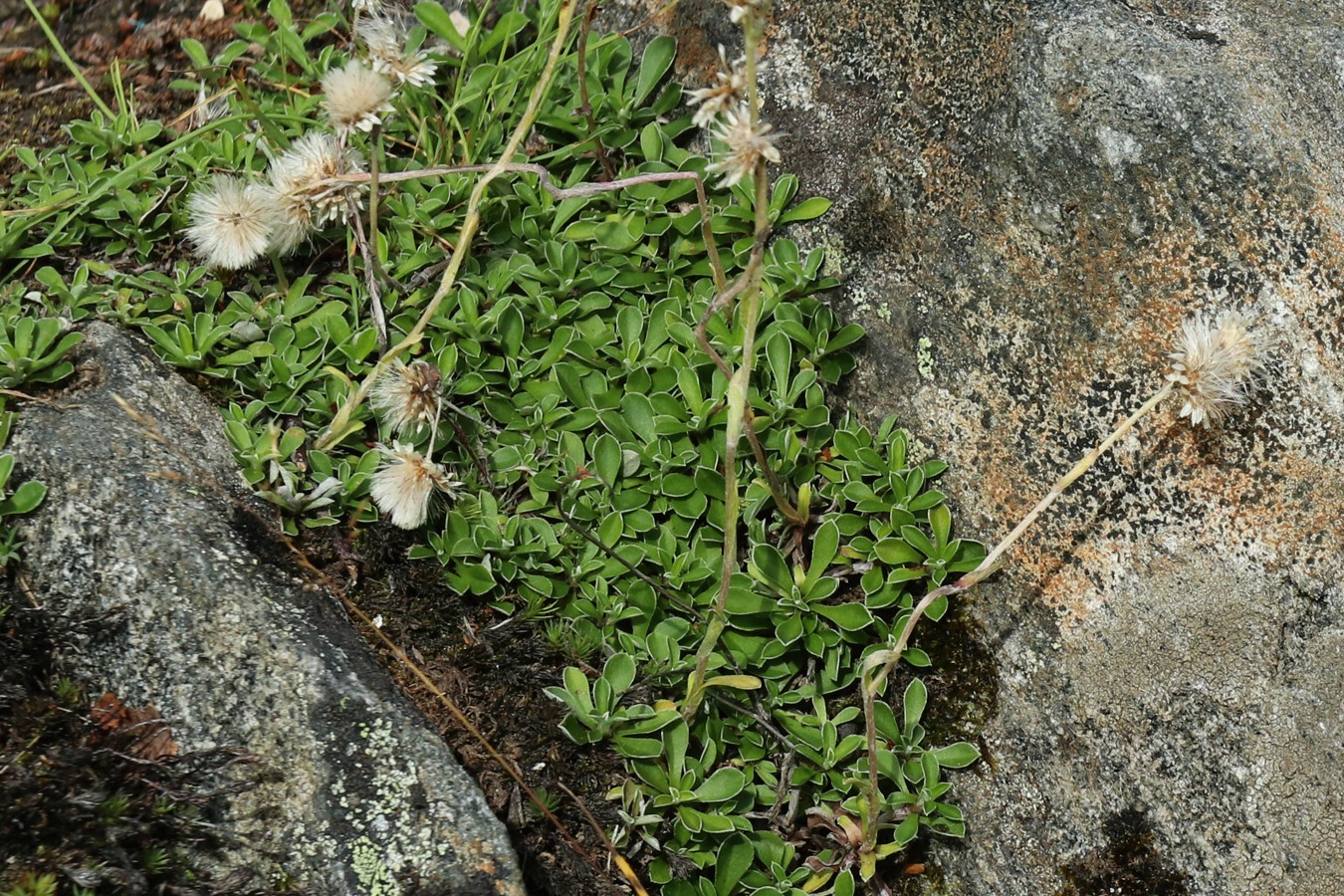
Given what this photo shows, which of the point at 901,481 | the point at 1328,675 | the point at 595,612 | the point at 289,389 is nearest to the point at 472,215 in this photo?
the point at 289,389

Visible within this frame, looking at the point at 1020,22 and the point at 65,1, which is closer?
the point at 1020,22

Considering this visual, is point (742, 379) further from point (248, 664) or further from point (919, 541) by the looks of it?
point (248, 664)

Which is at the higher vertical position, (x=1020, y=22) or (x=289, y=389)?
(x=1020, y=22)

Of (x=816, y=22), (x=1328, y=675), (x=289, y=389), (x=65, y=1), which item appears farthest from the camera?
(x=65, y=1)

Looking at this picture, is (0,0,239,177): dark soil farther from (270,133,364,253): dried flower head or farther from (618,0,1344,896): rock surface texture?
(618,0,1344,896): rock surface texture

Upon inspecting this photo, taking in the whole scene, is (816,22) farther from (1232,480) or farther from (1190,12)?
(1232,480)

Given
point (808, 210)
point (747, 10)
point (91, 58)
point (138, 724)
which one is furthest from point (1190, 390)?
point (91, 58)
